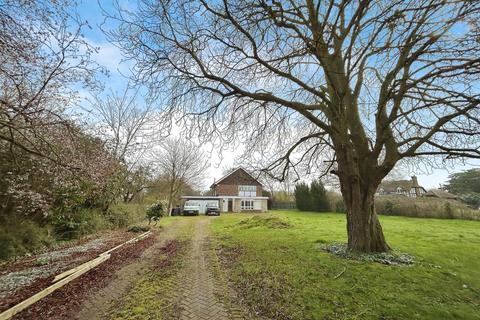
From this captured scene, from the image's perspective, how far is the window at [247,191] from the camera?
136 feet

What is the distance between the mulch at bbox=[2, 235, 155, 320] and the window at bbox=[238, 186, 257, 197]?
110ft

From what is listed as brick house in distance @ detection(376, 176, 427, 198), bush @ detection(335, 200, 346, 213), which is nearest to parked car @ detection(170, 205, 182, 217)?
bush @ detection(335, 200, 346, 213)

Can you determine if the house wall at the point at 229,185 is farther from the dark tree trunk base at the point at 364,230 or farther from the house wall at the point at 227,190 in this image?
the dark tree trunk base at the point at 364,230

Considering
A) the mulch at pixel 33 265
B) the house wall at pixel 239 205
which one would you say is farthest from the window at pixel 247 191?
the mulch at pixel 33 265

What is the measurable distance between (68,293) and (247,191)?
36.8 metres

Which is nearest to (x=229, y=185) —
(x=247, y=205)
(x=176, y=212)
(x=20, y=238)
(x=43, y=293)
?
(x=247, y=205)

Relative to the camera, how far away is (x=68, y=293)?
5.17m

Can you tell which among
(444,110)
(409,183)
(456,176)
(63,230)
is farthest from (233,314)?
(456,176)

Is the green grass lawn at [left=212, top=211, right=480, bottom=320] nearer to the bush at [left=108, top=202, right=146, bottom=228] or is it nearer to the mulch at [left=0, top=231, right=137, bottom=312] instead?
the mulch at [left=0, top=231, right=137, bottom=312]

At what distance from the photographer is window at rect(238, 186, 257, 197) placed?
136 feet

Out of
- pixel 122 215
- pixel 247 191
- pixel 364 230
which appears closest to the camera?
pixel 364 230

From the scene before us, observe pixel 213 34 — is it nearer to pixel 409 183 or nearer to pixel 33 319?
pixel 33 319

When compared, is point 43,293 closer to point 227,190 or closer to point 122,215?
point 122,215

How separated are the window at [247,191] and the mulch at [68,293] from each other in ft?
110
